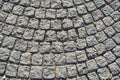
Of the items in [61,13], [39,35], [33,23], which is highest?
[61,13]

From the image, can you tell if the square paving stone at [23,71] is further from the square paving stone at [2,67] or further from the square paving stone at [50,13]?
the square paving stone at [50,13]

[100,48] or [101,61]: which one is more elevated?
[100,48]

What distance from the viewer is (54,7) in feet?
15.6

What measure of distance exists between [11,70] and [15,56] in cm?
22

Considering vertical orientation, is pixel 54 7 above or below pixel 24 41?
above

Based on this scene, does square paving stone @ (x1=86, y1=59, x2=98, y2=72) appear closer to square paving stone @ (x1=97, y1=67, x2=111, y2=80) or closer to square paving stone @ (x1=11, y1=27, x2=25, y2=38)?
square paving stone @ (x1=97, y1=67, x2=111, y2=80)

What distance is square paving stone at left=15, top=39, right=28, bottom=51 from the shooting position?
4500mm

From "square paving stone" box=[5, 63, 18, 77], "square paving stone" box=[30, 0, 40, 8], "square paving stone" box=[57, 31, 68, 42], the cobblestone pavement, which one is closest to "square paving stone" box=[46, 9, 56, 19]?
the cobblestone pavement

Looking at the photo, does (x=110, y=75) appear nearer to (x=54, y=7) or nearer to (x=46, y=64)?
(x=46, y=64)

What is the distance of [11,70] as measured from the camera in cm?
438

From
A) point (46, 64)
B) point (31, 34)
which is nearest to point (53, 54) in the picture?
point (46, 64)

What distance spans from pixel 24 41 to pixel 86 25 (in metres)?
1.02

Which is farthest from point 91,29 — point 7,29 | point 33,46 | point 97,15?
point 7,29

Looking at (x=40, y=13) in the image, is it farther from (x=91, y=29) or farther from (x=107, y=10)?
(x=107, y=10)
